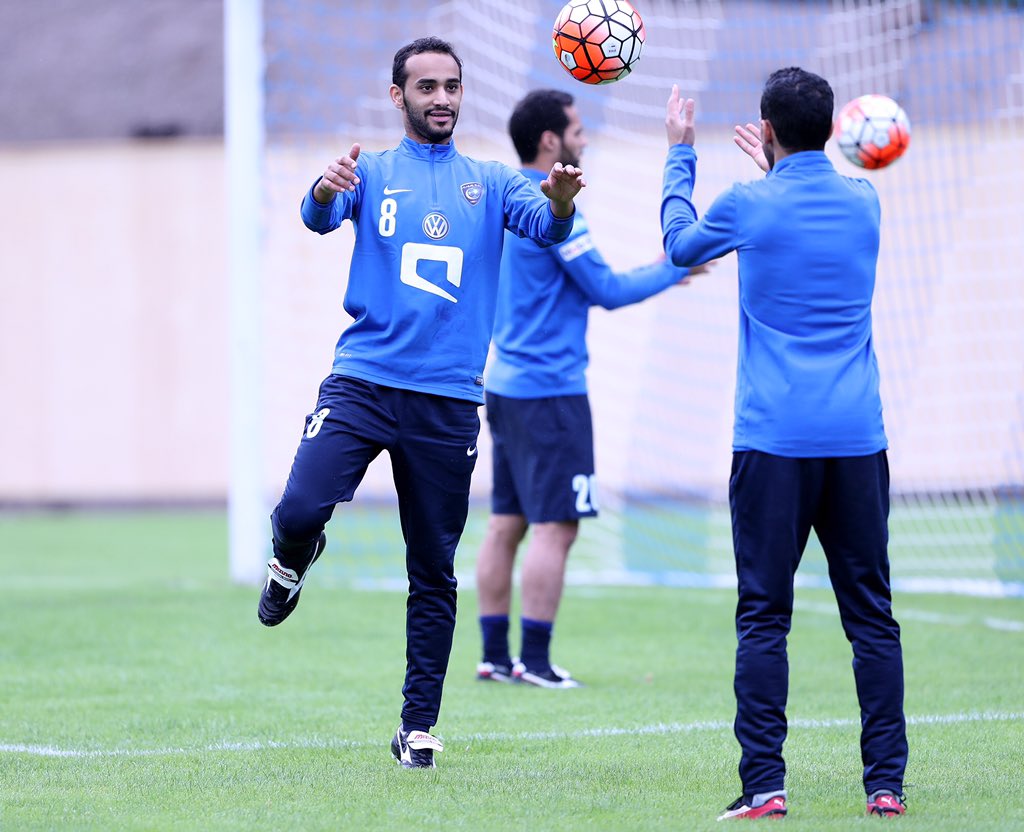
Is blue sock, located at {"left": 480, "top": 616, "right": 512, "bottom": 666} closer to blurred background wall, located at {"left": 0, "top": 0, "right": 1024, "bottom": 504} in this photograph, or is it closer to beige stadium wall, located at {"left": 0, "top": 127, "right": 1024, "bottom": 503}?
beige stadium wall, located at {"left": 0, "top": 127, "right": 1024, "bottom": 503}

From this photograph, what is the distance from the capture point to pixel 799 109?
4.18 m

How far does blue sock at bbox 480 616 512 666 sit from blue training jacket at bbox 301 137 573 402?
2351mm

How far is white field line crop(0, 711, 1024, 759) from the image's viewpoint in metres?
5.18

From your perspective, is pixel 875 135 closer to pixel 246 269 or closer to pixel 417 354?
pixel 417 354

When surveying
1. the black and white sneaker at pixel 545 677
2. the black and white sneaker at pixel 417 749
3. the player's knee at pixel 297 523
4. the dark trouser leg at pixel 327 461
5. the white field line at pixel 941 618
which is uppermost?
the dark trouser leg at pixel 327 461

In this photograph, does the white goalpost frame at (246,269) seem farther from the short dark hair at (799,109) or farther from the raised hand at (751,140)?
the short dark hair at (799,109)

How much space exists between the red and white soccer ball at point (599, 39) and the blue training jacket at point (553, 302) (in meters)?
1.52

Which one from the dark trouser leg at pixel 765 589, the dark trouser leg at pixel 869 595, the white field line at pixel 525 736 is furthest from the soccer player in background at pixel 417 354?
the dark trouser leg at pixel 869 595

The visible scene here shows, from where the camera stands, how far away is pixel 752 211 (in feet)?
13.7

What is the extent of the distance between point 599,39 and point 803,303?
1.58 m

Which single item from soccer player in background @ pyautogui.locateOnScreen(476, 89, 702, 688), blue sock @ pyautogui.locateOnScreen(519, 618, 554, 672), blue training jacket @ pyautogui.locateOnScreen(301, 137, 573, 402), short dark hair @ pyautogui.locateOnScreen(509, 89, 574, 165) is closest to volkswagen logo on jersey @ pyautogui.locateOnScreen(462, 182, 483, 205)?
Result: blue training jacket @ pyautogui.locateOnScreen(301, 137, 573, 402)

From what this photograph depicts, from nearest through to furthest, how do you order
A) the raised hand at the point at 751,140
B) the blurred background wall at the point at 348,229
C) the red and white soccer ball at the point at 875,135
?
the raised hand at the point at 751,140 < the red and white soccer ball at the point at 875,135 < the blurred background wall at the point at 348,229

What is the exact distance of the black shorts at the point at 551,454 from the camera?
6934 millimetres

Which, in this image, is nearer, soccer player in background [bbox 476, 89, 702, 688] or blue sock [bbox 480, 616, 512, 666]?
soccer player in background [bbox 476, 89, 702, 688]
